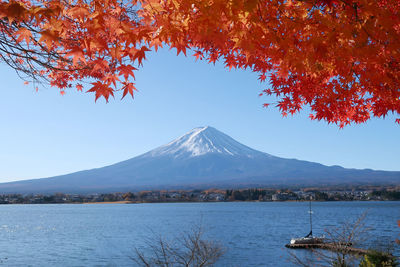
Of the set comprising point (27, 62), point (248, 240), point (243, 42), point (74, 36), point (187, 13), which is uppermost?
point (74, 36)

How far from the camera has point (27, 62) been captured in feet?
22.1

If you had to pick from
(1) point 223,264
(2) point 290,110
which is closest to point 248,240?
(1) point 223,264

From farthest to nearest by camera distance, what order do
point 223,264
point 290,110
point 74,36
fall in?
point 223,264, point 290,110, point 74,36

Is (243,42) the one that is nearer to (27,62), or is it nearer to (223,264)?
(27,62)

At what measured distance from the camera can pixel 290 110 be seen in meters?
7.71

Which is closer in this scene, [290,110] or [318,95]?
[318,95]

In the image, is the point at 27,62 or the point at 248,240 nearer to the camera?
the point at 27,62

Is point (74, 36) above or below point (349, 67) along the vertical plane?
above

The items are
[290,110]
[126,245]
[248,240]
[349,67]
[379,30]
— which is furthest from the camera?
[248,240]

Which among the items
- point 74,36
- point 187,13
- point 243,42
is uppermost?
point 74,36

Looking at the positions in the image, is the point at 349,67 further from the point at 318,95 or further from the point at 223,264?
the point at 223,264

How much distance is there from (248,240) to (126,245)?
24745 millimetres

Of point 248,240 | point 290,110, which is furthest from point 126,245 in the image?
point 290,110

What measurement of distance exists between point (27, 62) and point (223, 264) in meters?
48.5
